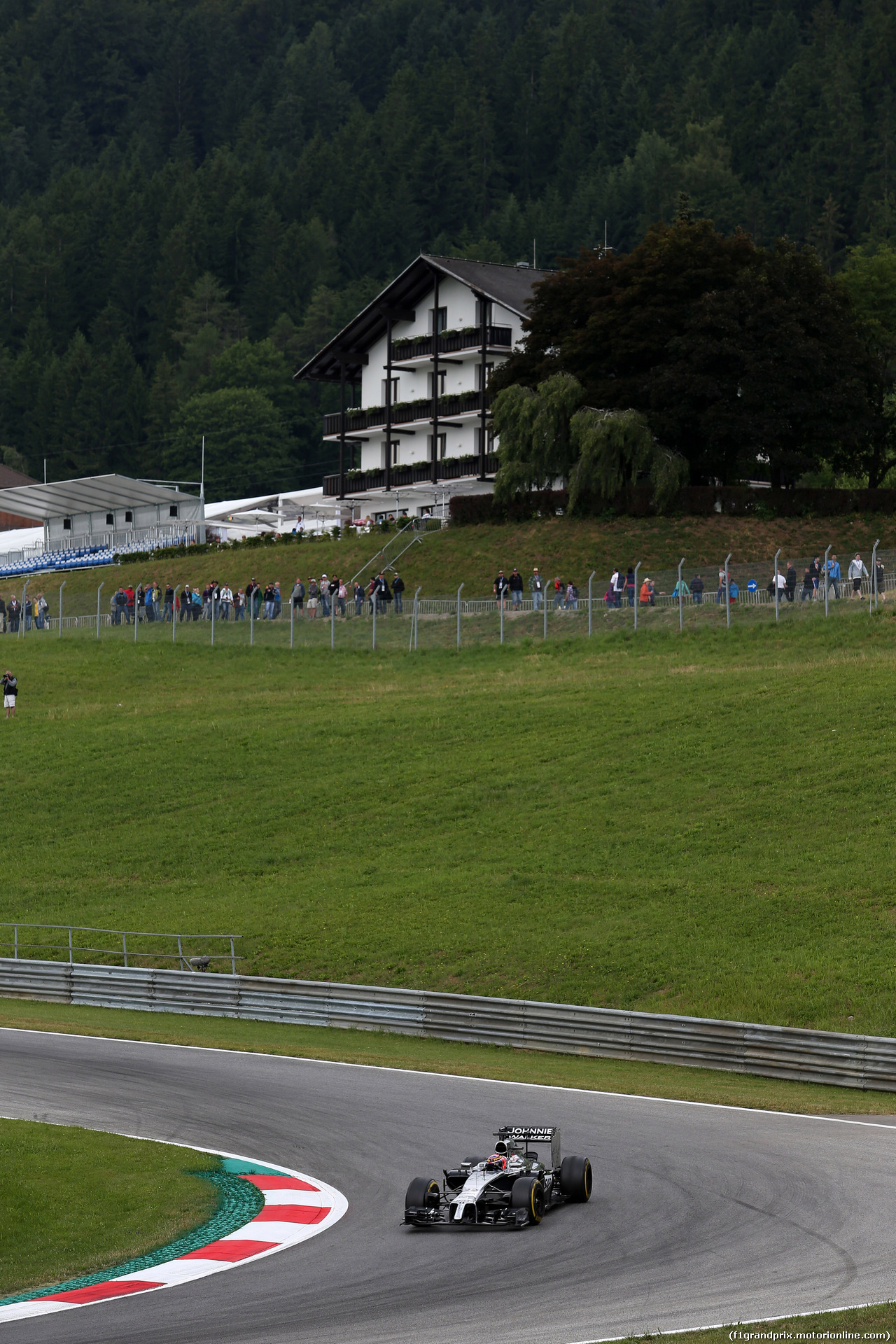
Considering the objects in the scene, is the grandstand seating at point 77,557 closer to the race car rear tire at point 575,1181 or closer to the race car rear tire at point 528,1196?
the race car rear tire at point 575,1181

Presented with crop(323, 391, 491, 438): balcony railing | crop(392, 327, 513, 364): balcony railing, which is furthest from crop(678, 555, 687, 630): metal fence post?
crop(392, 327, 513, 364): balcony railing

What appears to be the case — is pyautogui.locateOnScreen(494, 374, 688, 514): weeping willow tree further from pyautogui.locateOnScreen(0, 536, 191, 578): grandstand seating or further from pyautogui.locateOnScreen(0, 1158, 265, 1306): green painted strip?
pyautogui.locateOnScreen(0, 1158, 265, 1306): green painted strip

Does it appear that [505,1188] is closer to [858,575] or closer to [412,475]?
[858,575]

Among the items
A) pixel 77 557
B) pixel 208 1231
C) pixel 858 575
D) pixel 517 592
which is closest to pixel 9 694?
pixel 517 592

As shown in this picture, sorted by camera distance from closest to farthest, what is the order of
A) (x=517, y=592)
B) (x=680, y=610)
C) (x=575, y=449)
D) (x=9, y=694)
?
(x=680, y=610) → (x=9, y=694) → (x=517, y=592) → (x=575, y=449)

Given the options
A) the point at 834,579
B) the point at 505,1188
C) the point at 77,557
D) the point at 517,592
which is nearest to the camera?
the point at 505,1188

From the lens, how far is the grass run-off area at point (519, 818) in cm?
2859

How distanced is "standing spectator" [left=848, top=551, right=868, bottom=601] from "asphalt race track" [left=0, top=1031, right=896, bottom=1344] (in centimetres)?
3289

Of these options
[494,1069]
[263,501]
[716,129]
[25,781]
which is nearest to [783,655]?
[25,781]

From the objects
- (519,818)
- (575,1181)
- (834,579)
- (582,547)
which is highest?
(582,547)

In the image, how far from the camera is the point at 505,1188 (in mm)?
A: 14984

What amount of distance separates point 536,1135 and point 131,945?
1930 centimetres

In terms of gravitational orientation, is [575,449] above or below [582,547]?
above

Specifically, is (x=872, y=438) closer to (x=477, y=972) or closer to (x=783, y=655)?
→ (x=783, y=655)
